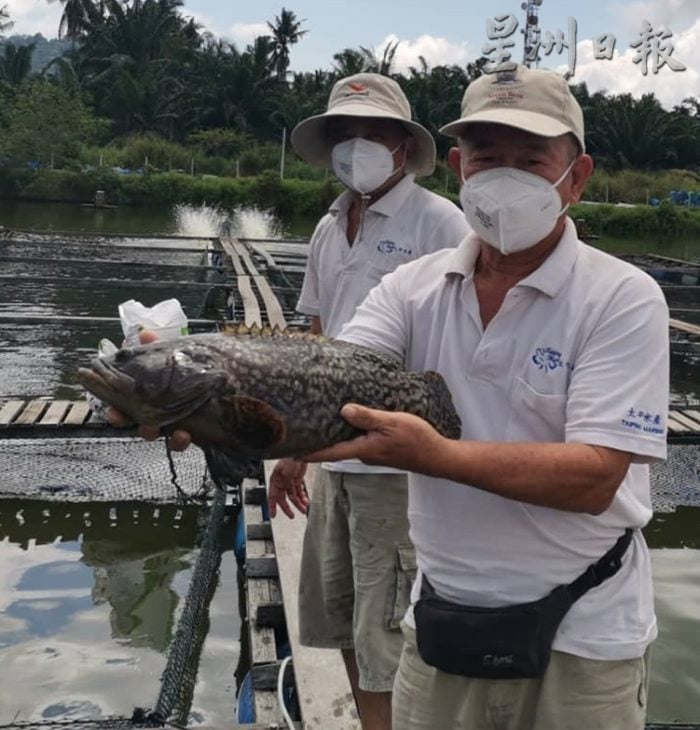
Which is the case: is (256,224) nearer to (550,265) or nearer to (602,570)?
(550,265)

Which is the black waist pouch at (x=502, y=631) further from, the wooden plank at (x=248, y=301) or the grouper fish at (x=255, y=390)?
the wooden plank at (x=248, y=301)

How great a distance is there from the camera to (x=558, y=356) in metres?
1.92

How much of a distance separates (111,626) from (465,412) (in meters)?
3.63

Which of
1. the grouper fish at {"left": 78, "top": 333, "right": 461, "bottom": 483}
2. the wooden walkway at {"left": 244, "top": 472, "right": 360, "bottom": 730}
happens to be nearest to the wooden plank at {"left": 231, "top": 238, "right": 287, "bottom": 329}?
the wooden walkway at {"left": 244, "top": 472, "right": 360, "bottom": 730}

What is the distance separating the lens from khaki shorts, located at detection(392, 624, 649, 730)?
6.34 ft

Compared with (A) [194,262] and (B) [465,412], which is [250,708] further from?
(A) [194,262]

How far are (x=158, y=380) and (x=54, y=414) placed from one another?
535 cm

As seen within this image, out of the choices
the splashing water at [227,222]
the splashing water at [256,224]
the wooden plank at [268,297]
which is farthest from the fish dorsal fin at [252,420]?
the splashing water at [256,224]

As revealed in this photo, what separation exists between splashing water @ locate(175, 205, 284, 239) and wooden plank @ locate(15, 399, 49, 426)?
24.8 metres

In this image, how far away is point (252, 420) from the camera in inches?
75.5

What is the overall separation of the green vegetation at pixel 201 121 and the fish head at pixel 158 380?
4081 cm

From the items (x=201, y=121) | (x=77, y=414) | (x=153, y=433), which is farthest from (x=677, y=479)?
(x=201, y=121)

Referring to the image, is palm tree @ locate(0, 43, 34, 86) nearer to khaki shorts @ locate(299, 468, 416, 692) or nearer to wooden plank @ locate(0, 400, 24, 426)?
wooden plank @ locate(0, 400, 24, 426)

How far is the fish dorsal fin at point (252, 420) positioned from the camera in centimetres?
191
